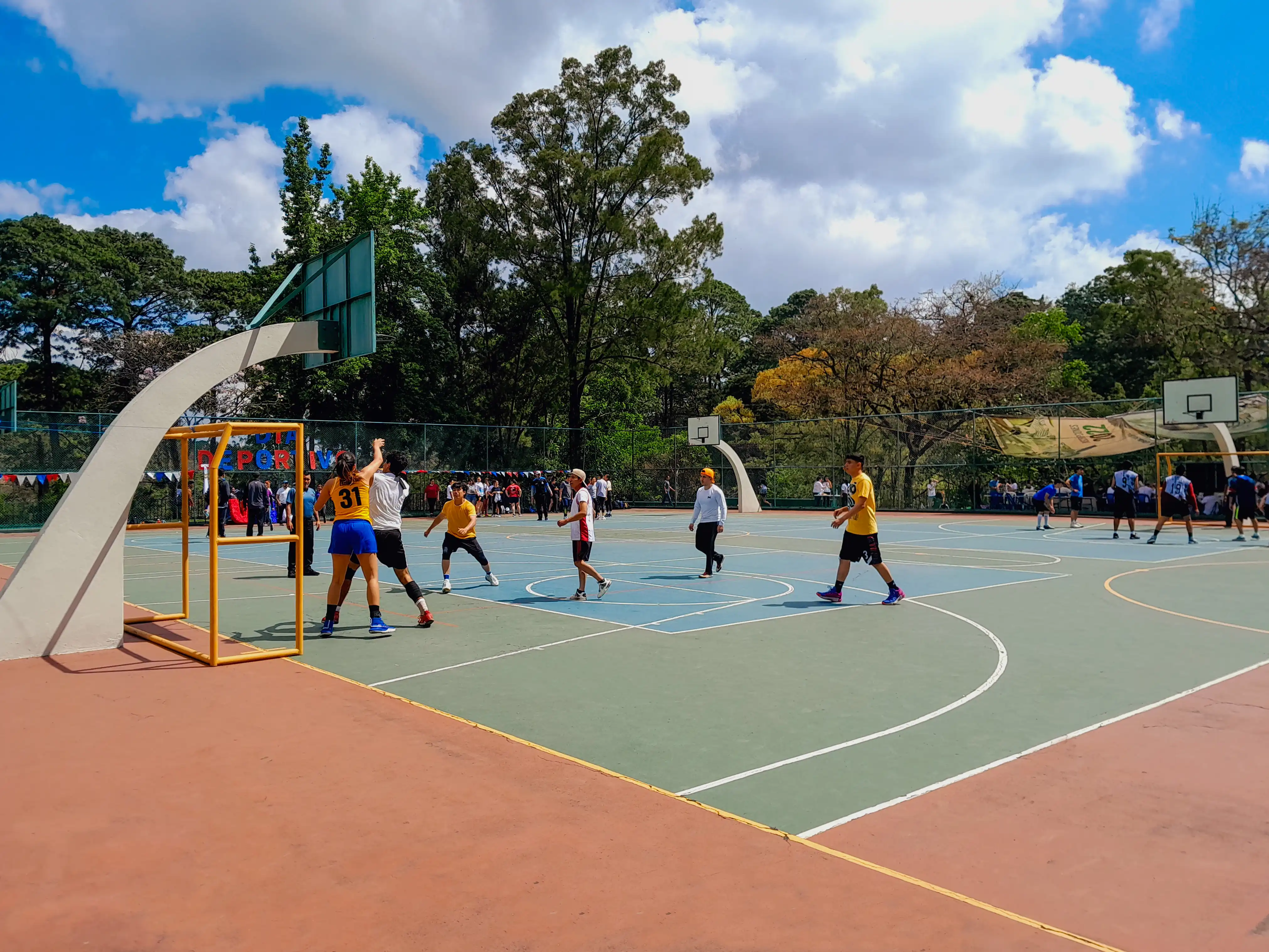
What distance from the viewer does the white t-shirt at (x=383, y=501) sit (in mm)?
11055

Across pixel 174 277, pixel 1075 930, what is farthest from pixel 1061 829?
pixel 174 277

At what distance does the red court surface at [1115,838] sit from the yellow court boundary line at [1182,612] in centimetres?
475

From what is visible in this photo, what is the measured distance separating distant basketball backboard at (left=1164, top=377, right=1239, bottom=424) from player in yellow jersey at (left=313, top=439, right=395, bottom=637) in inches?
1121

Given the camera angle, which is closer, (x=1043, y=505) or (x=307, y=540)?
(x=307, y=540)

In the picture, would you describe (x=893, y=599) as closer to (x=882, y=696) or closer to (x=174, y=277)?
(x=882, y=696)

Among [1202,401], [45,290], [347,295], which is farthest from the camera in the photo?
[45,290]

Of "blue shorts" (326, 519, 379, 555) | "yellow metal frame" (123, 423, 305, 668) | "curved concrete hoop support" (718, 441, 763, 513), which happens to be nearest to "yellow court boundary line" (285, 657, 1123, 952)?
"yellow metal frame" (123, 423, 305, 668)

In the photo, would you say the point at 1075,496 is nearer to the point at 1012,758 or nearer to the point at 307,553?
the point at 307,553


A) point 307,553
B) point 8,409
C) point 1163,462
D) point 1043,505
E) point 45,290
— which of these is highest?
point 45,290

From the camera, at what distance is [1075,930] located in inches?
143

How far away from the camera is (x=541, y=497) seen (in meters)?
35.7

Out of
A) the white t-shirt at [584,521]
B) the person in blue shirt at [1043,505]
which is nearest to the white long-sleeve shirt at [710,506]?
the white t-shirt at [584,521]

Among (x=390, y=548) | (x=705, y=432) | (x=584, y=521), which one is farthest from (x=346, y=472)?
(x=705, y=432)

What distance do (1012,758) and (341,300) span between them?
8776 millimetres
